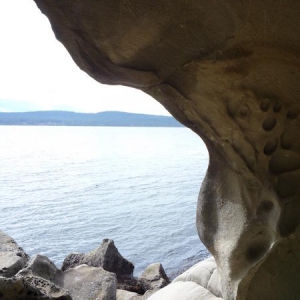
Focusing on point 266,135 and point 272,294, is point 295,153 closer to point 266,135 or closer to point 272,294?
point 266,135

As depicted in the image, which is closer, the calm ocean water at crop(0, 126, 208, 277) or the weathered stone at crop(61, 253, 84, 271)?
the weathered stone at crop(61, 253, 84, 271)

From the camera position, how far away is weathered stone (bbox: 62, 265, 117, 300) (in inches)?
192

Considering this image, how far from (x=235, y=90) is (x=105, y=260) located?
5.37m

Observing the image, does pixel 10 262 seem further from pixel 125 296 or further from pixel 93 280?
pixel 125 296

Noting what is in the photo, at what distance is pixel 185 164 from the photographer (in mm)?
25859

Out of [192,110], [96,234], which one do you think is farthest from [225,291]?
[96,234]

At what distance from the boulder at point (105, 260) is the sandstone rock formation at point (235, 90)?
16.5 ft

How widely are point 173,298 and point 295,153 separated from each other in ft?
3.97

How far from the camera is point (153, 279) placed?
20.1 ft

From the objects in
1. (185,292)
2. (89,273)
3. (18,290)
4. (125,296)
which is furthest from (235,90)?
(89,273)

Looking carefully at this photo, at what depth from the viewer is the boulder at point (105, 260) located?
6.59 meters

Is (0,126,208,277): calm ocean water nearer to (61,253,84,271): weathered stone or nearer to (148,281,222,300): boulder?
(61,253,84,271): weathered stone

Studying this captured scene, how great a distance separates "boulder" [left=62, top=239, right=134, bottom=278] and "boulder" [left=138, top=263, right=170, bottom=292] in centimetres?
60

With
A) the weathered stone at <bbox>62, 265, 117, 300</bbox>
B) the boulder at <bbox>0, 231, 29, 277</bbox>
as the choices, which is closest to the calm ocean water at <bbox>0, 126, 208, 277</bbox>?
the weathered stone at <bbox>62, 265, 117, 300</bbox>
